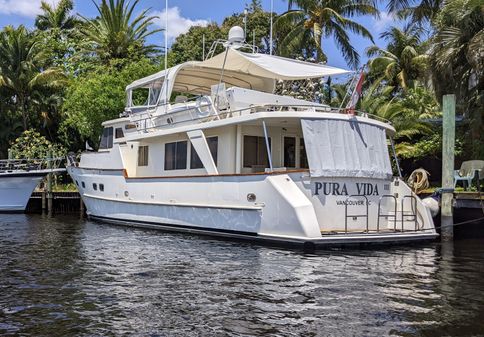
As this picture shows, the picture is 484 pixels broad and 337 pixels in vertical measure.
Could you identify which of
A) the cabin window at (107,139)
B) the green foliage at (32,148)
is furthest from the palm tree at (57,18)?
the cabin window at (107,139)

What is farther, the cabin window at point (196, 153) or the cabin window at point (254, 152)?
the cabin window at point (196, 153)

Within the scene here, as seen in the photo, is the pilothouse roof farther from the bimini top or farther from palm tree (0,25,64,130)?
palm tree (0,25,64,130)

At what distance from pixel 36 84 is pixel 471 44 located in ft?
95.0

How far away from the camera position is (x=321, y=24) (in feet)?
100

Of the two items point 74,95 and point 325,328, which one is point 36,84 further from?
point 325,328

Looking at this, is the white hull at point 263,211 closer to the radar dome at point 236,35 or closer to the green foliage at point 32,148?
the radar dome at point 236,35

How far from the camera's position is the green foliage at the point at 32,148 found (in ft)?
108

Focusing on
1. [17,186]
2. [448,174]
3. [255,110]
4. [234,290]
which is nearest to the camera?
[234,290]

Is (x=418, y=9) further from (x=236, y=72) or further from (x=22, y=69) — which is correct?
(x=22, y=69)

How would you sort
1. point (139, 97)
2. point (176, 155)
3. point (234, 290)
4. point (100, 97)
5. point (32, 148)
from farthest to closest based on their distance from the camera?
1. point (32, 148)
2. point (139, 97)
3. point (100, 97)
4. point (176, 155)
5. point (234, 290)

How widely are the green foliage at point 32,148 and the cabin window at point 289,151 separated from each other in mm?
19866

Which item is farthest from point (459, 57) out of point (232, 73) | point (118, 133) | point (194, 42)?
point (194, 42)

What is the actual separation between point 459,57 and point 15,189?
2091cm

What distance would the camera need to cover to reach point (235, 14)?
43312mm
